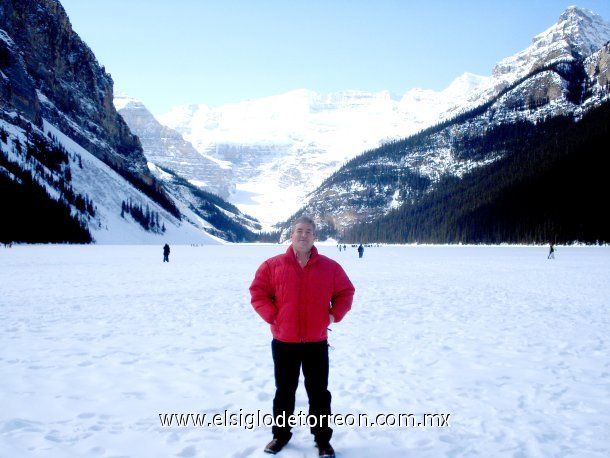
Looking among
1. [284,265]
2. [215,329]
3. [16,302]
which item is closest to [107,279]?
[16,302]

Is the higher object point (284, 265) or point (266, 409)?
point (284, 265)

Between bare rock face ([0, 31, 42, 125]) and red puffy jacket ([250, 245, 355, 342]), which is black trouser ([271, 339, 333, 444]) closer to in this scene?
red puffy jacket ([250, 245, 355, 342])

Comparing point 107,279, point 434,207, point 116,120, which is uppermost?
point 116,120

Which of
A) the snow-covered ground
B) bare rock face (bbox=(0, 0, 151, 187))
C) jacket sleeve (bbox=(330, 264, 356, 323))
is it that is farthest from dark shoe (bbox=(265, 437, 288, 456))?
bare rock face (bbox=(0, 0, 151, 187))

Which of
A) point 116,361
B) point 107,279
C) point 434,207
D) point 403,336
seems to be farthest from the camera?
point 434,207

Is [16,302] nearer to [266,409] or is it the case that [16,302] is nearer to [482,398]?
[266,409]

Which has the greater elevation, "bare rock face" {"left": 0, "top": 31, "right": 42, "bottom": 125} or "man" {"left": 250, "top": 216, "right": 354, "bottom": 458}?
"bare rock face" {"left": 0, "top": 31, "right": 42, "bottom": 125}

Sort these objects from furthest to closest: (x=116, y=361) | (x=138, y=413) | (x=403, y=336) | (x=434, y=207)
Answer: (x=434, y=207), (x=403, y=336), (x=116, y=361), (x=138, y=413)

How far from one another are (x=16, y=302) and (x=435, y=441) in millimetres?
14757

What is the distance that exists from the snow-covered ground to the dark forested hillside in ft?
302

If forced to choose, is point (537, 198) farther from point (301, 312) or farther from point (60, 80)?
point (60, 80)

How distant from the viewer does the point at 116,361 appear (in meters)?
8.28

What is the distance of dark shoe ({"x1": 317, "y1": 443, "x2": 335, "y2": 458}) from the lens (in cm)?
473

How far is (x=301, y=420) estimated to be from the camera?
5816mm
